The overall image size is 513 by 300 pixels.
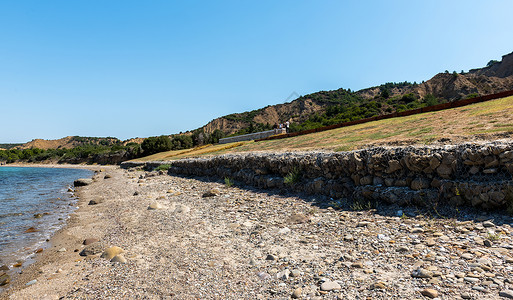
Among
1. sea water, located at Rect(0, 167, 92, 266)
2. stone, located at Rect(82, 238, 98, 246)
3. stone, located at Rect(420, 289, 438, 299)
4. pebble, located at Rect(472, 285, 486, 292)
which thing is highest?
sea water, located at Rect(0, 167, 92, 266)

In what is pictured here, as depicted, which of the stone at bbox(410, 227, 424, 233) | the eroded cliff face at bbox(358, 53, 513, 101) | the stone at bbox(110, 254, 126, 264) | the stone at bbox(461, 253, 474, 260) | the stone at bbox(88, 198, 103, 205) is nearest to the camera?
the stone at bbox(461, 253, 474, 260)

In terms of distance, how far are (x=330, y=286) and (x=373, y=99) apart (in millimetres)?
68946

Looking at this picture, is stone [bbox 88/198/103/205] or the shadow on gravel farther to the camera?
stone [bbox 88/198/103/205]

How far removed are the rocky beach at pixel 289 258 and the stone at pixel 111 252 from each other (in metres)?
0.02

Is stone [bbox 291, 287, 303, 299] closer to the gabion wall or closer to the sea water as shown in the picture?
the gabion wall

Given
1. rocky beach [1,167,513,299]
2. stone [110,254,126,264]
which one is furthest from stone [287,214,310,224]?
stone [110,254,126,264]

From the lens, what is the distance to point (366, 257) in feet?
12.5

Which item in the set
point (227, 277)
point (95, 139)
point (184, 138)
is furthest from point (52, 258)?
point (95, 139)

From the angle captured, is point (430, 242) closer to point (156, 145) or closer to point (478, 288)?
point (478, 288)

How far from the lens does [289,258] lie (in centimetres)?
409

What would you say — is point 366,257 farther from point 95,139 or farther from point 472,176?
point 95,139

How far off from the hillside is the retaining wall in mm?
36734

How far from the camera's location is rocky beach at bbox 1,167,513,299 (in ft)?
10.2

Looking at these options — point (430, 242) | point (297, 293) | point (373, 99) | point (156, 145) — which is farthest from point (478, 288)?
point (373, 99)
